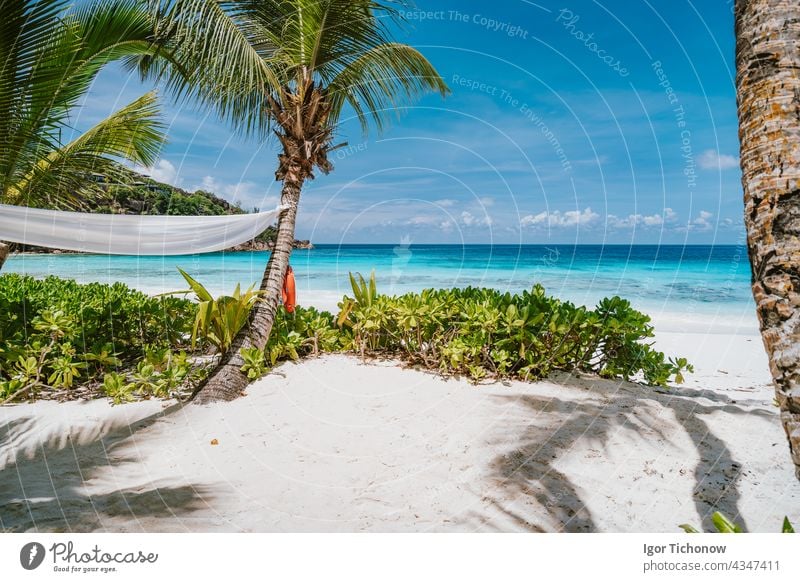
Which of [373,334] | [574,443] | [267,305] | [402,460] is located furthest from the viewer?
[373,334]

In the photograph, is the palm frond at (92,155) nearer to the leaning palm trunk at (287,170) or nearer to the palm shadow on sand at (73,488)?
the leaning palm trunk at (287,170)

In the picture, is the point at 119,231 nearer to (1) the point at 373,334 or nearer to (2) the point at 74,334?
(2) the point at 74,334

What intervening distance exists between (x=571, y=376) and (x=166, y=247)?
3851 millimetres

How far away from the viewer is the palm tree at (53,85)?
121 inches

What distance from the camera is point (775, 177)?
1.48 m

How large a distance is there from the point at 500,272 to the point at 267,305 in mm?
23900

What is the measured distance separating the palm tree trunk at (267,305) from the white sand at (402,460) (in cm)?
25

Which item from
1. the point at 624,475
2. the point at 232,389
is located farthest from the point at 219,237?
the point at 624,475

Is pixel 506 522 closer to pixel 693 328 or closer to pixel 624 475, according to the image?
pixel 624 475

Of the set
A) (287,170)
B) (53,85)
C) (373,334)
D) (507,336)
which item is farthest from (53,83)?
(507,336)

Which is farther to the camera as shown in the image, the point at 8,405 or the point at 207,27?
the point at 8,405

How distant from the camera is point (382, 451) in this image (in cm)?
316

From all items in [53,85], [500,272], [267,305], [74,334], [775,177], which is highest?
[53,85]

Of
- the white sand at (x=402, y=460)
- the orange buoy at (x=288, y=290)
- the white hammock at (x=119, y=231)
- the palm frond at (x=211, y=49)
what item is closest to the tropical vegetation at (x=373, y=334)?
the white sand at (x=402, y=460)
